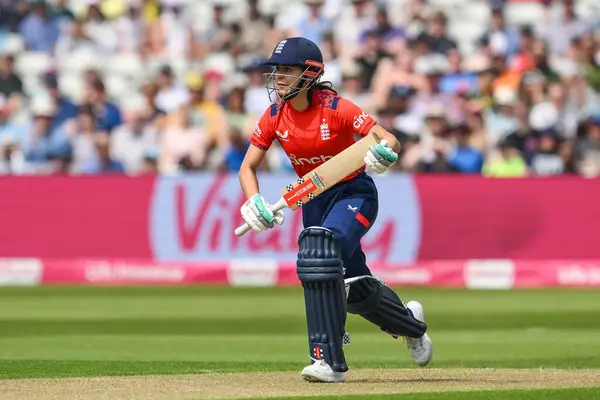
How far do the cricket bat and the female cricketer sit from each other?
8 cm

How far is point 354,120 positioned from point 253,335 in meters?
3.53

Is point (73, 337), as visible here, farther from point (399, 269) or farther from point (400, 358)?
point (399, 269)

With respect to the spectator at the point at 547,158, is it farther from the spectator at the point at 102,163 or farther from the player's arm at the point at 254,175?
the player's arm at the point at 254,175

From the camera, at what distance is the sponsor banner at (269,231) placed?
13.7 meters

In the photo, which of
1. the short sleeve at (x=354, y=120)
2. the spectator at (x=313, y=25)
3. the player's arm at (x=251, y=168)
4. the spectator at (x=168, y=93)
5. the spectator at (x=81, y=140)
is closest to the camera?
the short sleeve at (x=354, y=120)

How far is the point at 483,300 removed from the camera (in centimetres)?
1231

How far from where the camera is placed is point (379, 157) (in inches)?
241

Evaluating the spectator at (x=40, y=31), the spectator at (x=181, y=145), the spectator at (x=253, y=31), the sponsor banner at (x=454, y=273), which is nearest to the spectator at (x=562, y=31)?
the spectator at (x=253, y=31)

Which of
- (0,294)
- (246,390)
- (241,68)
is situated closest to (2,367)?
(246,390)

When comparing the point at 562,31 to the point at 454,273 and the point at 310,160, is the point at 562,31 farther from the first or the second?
the point at 310,160

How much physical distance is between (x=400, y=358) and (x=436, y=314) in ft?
9.18

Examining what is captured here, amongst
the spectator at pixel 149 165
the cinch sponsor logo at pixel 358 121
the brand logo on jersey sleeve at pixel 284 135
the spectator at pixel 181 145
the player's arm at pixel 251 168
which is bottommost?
the spectator at pixel 149 165

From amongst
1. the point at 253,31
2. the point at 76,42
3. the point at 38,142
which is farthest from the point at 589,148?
the point at 76,42

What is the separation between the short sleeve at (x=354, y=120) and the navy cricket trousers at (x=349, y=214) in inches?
10.3
